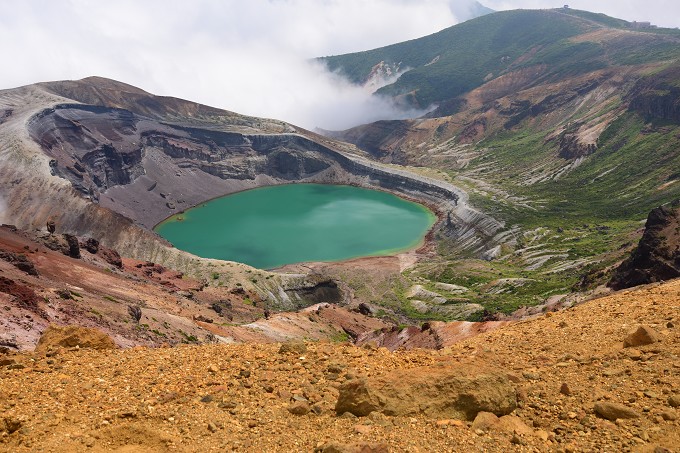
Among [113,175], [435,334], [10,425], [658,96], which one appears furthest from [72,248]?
[658,96]

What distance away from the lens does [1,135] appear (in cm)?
12812

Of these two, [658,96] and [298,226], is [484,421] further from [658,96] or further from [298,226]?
[658,96]

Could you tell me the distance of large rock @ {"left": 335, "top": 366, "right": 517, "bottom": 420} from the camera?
13.0m

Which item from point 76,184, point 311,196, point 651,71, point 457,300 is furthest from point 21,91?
point 651,71

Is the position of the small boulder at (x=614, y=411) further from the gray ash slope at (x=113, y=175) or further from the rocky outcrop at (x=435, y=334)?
the gray ash slope at (x=113, y=175)

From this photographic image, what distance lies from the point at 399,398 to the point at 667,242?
57.2 metres

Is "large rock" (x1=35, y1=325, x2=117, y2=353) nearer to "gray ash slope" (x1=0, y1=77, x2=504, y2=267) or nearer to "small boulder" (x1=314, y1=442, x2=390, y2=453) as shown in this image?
"small boulder" (x1=314, y1=442, x2=390, y2=453)

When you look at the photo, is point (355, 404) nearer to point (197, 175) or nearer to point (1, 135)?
point (1, 135)

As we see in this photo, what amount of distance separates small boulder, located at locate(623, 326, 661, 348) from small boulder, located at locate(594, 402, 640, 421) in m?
4.36

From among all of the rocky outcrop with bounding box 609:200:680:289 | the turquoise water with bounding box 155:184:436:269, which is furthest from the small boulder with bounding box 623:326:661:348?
the turquoise water with bounding box 155:184:436:269

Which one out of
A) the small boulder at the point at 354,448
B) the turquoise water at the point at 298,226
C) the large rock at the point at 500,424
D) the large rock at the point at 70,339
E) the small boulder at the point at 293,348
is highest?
the large rock at the point at 70,339

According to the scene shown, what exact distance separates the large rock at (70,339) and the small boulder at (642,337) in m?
19.3

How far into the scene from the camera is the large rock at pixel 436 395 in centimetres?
1304

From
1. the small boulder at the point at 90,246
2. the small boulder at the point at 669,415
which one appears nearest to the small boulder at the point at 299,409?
the small boulder at the point at 669,415
